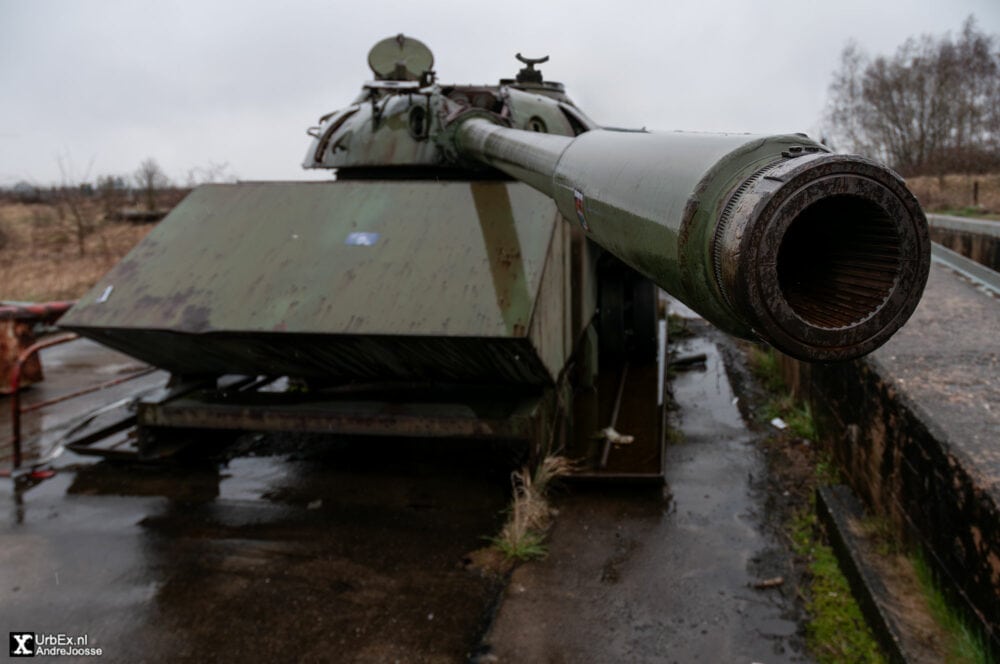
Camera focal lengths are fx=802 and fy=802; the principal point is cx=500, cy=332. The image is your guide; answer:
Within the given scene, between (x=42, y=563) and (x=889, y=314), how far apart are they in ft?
13.5

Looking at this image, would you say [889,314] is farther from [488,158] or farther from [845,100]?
[845,100]

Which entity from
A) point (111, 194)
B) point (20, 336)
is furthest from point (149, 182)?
point (20, 336)

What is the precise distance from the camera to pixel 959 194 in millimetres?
16859

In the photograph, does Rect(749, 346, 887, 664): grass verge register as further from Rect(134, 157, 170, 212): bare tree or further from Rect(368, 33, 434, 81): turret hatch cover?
Rect(134, 157, 170, 212): bare tree

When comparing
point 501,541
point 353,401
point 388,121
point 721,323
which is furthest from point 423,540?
point 721,323

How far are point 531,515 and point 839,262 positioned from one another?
303cm

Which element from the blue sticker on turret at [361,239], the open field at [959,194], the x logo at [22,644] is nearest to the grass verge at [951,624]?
the blue sticker on turret at [361,239]

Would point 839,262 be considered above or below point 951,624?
above

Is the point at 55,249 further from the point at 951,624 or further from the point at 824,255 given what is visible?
the point at 824,255

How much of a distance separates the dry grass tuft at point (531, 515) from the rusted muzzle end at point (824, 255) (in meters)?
2.77

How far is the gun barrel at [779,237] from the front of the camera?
1.12 m

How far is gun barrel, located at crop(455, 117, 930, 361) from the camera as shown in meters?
1.12

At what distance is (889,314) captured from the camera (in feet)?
4.10

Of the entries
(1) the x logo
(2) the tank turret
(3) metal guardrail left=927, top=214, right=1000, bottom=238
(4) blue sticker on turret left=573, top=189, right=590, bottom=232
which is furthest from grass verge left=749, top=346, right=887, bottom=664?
(3) metal guardrail left=927, top=214, right=1000, bottom=238
